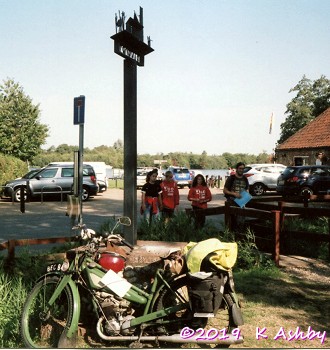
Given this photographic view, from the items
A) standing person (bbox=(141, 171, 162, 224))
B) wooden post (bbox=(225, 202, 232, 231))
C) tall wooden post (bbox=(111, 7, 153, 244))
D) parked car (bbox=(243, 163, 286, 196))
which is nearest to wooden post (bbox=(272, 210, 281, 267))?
wooden post (bbox=(225, 202, 232, 231))

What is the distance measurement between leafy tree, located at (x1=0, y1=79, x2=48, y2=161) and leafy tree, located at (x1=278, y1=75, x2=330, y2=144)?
1328 inches

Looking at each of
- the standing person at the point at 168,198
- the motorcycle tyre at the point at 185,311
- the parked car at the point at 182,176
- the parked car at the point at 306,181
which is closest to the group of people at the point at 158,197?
the standing person at the point at 168,198

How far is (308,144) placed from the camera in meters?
34.4

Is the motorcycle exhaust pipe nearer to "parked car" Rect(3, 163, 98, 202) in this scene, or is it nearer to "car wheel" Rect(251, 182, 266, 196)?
"parked car" Rect(3, 163, 98, 202)

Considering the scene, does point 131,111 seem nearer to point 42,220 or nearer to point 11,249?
point 11,249

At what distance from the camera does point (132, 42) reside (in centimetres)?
565

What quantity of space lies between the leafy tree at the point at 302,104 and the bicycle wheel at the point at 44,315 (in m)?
56.3

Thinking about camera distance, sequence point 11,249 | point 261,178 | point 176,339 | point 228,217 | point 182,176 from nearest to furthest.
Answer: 1. point 176,339
2. point 11,249
3. point 228,217
4. point 261,178
5. point 182,176

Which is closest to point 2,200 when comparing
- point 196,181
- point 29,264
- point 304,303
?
point 196,181

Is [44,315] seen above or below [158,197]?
below

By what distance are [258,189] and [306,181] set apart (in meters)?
4.59

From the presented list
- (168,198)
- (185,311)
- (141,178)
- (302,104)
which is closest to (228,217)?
(168,198)

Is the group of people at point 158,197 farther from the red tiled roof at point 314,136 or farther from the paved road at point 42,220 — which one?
the red tiled roof at point 314,136

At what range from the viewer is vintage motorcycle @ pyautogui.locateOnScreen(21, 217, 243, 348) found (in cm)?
377
